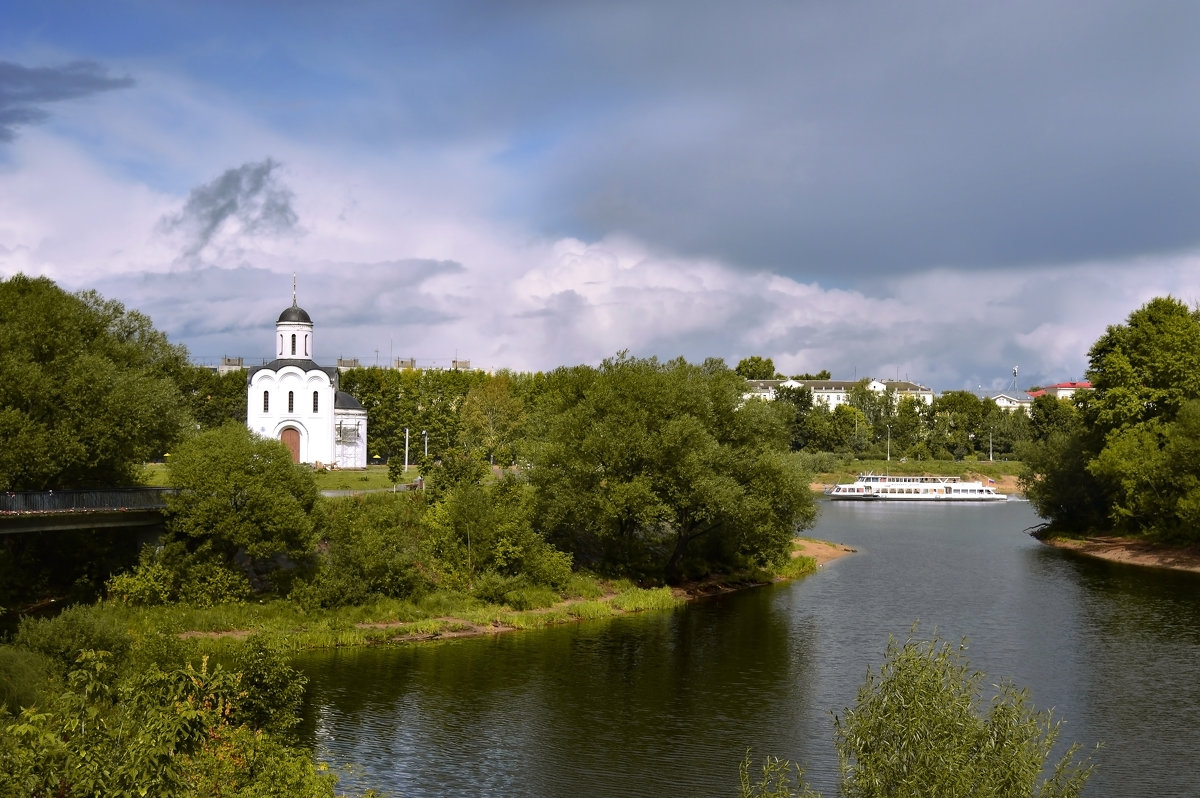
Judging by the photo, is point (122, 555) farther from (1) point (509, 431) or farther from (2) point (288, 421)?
(1) point (509, 431)

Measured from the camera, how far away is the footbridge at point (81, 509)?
132ft

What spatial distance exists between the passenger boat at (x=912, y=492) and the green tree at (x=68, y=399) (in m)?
90.5

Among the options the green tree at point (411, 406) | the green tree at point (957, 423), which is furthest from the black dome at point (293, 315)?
the green tree at point (957, 423)

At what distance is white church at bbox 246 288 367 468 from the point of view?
3553 inches

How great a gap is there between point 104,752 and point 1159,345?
71584mm

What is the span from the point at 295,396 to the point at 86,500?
48.3 metres

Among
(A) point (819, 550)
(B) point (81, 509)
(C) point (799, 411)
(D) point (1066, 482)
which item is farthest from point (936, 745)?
(C) point (799, 411)

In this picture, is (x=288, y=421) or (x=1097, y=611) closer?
(x=1097, y=611)

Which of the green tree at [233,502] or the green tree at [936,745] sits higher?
the green tree at [233,502]

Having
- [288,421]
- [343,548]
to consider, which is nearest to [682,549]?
[343,548]

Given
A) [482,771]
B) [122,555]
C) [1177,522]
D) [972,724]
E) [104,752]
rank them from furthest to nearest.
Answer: [1177,522] < [122,555] < [482,771] < [972,724] < [104,752]

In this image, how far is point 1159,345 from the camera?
7338cm

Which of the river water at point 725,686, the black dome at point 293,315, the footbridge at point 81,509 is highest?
the black dome at point 293,315

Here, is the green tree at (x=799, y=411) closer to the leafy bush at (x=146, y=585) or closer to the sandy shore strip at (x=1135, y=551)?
the sandy shore strip at (x=1135, y=551)
